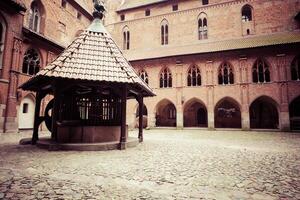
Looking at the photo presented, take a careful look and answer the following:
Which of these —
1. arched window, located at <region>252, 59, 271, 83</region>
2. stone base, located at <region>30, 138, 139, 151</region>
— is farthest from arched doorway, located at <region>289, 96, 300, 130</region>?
stone base, located at <region>30, 138, 139, 151</region>

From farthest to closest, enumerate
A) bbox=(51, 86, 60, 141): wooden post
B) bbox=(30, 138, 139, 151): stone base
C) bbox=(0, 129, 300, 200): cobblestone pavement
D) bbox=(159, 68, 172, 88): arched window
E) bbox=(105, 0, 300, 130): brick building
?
bbox=(159, 68, 172, 88): arched window < bbox=(105, 0, 300, 130): brick building < bbox=(51, 86, 60, 141): wooden post < bbox=(30, 138, 139, 151): stone base < bbox=(0, 129, 300, 200): cobblestone pavement

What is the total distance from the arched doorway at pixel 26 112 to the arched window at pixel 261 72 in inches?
871

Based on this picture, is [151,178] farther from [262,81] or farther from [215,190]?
[262,81]

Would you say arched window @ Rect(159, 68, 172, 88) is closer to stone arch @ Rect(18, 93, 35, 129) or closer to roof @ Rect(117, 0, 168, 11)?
roof @ Rect(117, 0, 168, 11)

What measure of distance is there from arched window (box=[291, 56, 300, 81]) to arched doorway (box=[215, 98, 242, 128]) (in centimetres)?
714

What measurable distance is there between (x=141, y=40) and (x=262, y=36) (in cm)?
1529

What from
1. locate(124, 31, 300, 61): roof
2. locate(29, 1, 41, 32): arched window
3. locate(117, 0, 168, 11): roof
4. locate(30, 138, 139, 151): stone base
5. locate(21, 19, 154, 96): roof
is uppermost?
locate(117, 0, 168, 11): roof

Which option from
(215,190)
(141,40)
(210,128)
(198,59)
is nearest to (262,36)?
(198,59)

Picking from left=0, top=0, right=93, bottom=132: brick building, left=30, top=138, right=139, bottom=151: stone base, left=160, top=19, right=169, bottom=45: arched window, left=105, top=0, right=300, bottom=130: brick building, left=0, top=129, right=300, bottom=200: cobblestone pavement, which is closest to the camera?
left=0, top=129, right=300, bottom=200: cobblestone pavement

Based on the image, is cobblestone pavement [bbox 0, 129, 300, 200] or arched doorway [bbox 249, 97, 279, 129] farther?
arched doorway [bbox 249, 97, 279, 129]

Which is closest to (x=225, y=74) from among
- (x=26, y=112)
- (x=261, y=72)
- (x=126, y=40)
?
(x=261, y=72)

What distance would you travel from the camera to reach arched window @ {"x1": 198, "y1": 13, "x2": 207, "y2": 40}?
83.6 feet

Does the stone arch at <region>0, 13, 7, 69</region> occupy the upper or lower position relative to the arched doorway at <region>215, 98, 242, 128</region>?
upper

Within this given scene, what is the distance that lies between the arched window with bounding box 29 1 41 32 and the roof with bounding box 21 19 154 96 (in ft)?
45.6
